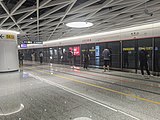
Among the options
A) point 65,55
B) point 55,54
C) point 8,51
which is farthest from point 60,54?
point 8,51

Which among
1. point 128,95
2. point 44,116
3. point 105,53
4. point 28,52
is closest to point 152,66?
point 105,53

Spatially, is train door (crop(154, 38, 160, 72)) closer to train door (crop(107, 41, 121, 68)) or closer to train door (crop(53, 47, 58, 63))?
train door (crop(107, 41, 121, 68))

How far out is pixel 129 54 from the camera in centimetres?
928

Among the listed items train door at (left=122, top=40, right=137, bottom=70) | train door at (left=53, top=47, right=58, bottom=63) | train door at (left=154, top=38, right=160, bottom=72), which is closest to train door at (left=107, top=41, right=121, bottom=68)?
train door at (left=122, top=40, right=137, bottom=70)

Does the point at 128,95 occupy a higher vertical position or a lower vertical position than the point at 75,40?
lower

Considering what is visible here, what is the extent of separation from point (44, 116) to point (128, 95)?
2761 millimetres

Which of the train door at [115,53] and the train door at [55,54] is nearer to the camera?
the train door at [115,53]

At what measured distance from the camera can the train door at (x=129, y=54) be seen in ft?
29.1

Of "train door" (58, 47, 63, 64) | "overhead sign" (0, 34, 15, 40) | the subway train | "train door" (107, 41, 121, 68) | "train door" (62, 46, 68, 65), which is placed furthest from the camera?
"train door" (58, 47, 63, 64)

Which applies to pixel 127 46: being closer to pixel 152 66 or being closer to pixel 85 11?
pixel 152 66

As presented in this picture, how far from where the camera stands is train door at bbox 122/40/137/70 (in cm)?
888

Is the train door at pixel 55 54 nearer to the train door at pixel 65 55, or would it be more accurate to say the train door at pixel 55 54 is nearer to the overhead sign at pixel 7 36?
the train door at pixel 65 55

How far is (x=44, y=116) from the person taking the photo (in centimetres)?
301

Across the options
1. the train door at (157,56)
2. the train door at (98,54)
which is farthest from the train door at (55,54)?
the train door at (157,56)
